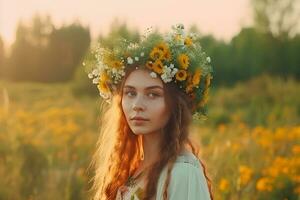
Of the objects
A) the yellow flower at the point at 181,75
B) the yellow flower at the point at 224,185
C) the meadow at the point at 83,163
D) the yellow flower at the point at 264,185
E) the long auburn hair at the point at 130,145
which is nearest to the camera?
the long auburn hair at the point at 130,145

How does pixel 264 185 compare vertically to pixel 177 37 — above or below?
below

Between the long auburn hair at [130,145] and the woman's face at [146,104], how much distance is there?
42 mm

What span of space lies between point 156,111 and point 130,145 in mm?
397

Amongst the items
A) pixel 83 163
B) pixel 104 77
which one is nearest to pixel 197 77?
pixel 104 77

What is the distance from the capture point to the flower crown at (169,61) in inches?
122

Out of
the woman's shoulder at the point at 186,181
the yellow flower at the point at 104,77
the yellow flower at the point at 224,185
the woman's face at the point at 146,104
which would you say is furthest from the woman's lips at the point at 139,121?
the yellow flower at the point at 224,185

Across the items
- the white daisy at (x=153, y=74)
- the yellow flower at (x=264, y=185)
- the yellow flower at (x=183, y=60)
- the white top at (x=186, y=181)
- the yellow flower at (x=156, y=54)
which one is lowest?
the yellow flower at (x=264, y=185)

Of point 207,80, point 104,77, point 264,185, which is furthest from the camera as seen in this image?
point 264,185

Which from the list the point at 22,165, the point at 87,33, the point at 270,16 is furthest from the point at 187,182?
the point at 87,33

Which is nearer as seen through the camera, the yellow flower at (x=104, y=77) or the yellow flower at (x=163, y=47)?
the yellow flower at (x=163, y=47)

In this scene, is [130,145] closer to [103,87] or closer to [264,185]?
[103,87]

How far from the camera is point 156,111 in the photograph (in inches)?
119

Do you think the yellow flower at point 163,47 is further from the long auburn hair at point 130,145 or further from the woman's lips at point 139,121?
the woman's lips at point 139,121

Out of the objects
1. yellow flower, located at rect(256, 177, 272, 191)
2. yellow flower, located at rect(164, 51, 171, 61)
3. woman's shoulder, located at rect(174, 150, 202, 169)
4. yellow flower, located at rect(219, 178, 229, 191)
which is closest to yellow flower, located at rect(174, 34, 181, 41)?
yellow flower, located at rect(164, 51, 171, 61)
